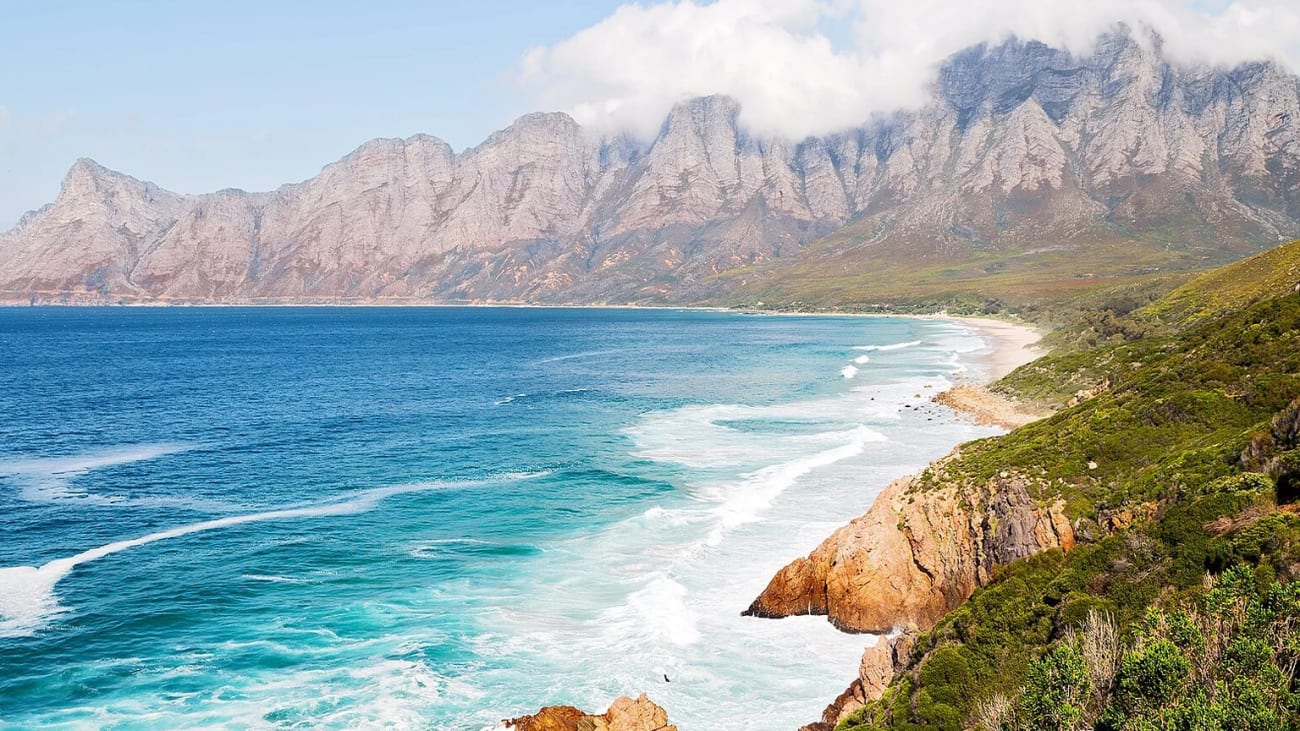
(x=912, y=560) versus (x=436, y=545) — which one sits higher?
(x=912, y=560)

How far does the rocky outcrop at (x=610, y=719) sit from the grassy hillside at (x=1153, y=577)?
5.70 m

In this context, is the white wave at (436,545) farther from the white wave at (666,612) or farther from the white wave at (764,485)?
the white wave at (764,485)

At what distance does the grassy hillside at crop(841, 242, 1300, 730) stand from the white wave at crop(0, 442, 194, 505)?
53.0 m

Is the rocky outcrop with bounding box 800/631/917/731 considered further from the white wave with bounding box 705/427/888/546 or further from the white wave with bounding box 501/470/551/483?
the white wave with bounding box 501/470/551/483

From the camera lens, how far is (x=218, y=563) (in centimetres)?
4378

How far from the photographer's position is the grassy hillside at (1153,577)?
639 inches

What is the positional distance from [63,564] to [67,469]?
27079mm

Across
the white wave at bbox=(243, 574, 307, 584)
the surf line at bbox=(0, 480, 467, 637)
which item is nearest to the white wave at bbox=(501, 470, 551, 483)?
the surf line at bbox=(0, 480, 467, 637)

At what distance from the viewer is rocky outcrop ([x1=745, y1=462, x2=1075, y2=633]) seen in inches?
1363

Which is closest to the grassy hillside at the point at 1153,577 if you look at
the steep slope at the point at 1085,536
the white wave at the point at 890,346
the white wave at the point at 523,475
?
the steep slope at the point at 1085,536

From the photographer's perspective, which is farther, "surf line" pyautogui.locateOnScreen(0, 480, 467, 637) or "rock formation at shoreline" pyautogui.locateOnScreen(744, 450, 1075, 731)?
"surf line" pyautogui.locateOnScreen(0, 480, 467, 637)

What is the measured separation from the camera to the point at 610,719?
24875 millimetres

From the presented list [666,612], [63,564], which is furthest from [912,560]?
[63,564]

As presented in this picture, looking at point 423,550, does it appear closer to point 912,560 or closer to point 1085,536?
point 912,560
